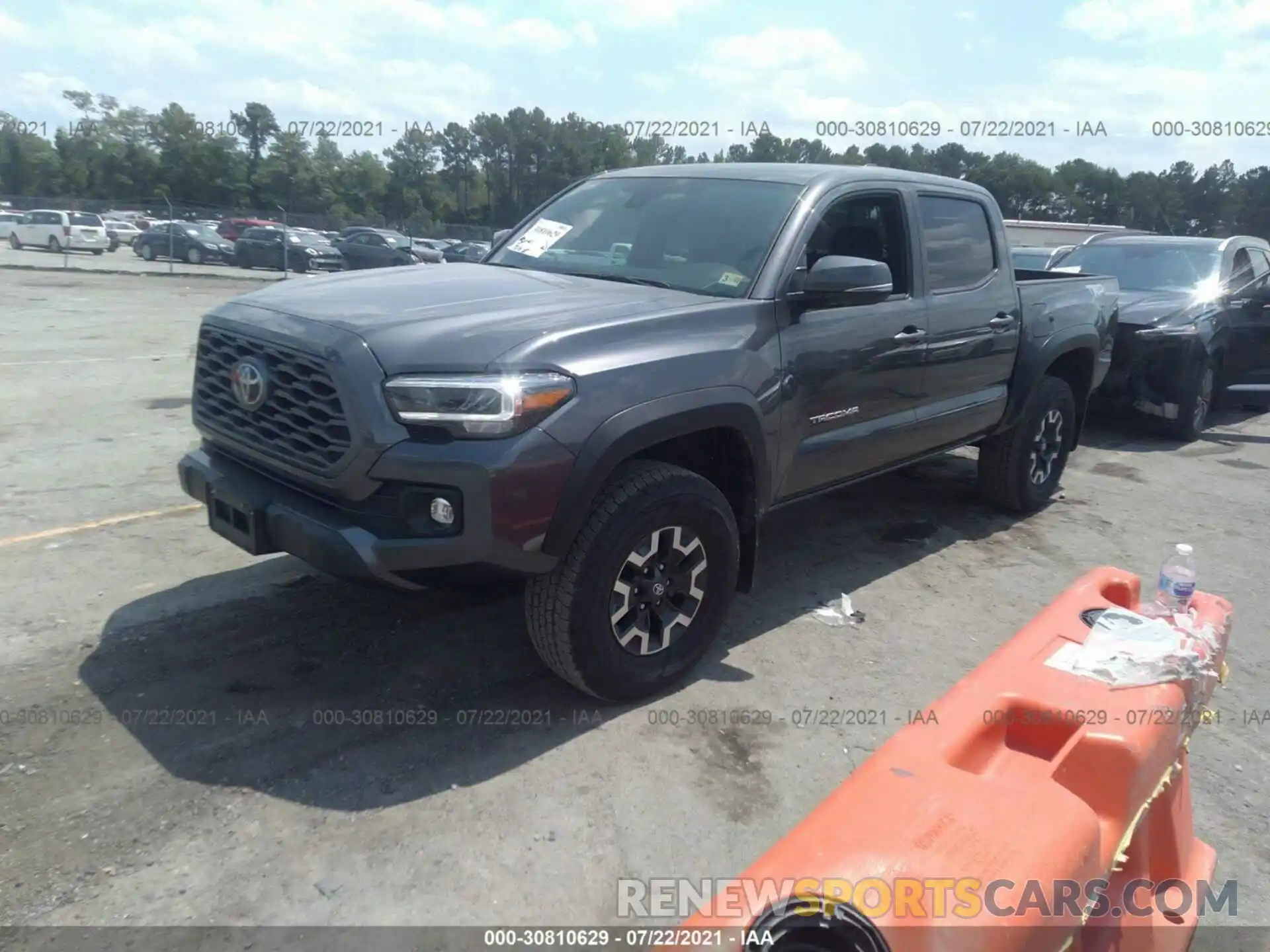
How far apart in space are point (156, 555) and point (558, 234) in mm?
2544

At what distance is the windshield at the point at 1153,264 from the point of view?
9.31 meters

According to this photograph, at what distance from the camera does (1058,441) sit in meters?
6.30

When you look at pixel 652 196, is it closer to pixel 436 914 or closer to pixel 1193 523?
pixel 436 914

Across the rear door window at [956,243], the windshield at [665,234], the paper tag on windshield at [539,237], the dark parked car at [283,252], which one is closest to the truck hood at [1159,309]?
the rear door window at [956,243]

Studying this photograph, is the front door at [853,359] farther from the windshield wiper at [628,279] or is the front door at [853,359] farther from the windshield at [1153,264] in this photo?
the windshield at [1153,264]

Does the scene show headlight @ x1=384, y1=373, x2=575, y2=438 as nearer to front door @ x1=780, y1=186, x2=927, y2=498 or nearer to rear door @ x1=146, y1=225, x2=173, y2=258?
front door @ x1=780, y1=186, x2=927, y2=498

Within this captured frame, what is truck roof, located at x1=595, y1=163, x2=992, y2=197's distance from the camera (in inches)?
173

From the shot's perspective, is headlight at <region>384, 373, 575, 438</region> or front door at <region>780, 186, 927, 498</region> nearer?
headlight at <region>384, 373, 575, 438</region>

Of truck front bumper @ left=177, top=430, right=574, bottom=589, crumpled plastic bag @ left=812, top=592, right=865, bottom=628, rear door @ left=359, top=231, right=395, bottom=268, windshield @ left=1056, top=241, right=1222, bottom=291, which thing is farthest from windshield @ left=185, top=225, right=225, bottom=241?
truck front bumper @ left=177, top=430, right=574, bottom=589

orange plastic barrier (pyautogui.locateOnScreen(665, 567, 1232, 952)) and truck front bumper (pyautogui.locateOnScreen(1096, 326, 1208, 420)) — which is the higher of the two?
truck front bumper (pyautogui.locateOnScreen(1096, 326, 1208, 420))

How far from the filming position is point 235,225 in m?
33.6

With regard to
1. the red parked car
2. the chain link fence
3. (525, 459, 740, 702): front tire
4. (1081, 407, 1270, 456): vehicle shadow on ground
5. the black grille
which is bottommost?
(1081, 407, 1270, 456): vehicle shadow on ground

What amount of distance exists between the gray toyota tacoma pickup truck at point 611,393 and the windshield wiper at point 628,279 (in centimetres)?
1

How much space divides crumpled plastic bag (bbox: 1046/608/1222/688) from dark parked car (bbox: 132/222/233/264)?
104 feet
